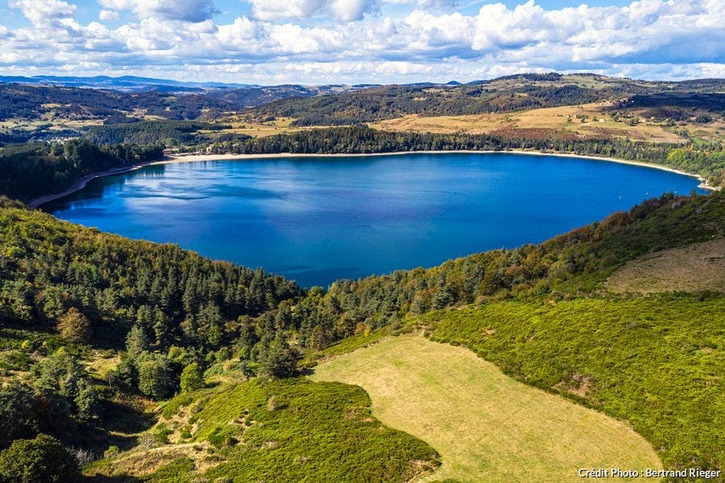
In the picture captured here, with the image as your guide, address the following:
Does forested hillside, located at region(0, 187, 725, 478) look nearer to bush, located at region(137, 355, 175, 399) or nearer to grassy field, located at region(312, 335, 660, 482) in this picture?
bush, located at region(137, 355, 175, 399)

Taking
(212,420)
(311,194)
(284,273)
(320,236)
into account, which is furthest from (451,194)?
(212,420)

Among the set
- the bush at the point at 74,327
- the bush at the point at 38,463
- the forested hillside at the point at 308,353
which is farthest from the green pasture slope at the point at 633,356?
the bush at the point at 74,327

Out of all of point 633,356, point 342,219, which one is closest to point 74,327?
point 633,356

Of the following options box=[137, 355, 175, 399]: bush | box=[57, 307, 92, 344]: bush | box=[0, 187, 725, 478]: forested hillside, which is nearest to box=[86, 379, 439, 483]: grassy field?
box=[0, 187, 725, 478]: forested hillside

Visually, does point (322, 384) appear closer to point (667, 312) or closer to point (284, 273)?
point (667, 312)

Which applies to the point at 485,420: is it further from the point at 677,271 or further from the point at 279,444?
the point at 677,271

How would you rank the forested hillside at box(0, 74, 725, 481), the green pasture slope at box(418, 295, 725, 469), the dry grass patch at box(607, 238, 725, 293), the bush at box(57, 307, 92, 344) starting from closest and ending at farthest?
the green pasture slope at box(418, 295, 725, 469), the forested hillside at box(0, 74, 725, 481), the dry grass patch at box(607, 238, 725, 293), the bush at box(57, 307, 92, 344)

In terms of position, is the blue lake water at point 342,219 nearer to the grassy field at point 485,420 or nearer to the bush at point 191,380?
the bush at point 191,380
